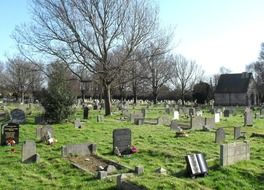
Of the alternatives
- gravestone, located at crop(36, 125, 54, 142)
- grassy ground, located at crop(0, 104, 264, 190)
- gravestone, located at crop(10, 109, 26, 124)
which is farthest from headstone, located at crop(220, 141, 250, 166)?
gravestone, located at crop(10, 109, 26, 124)

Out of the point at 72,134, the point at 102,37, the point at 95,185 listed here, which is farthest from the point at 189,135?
the point at 102,37

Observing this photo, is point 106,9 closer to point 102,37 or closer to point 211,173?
point 102,37

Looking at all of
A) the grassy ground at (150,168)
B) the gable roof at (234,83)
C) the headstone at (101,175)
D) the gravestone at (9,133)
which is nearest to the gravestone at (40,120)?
the grassy ground at (150,168)

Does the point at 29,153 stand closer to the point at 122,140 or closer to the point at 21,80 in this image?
the point at 122,140

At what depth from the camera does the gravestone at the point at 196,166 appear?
12.2 m

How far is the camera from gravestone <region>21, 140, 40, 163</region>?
1470cm

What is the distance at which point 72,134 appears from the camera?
2159cm

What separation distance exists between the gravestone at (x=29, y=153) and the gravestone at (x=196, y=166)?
563 centimetres

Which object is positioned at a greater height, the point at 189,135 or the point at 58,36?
the point at 58,36

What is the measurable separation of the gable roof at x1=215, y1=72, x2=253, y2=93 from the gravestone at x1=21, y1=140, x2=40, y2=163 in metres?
68.7

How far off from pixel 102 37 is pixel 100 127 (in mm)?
12491

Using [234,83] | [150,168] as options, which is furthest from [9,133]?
[234,83]

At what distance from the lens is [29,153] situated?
1481cm

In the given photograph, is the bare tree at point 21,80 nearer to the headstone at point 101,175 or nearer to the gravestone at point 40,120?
the gravestone at point 40,120
